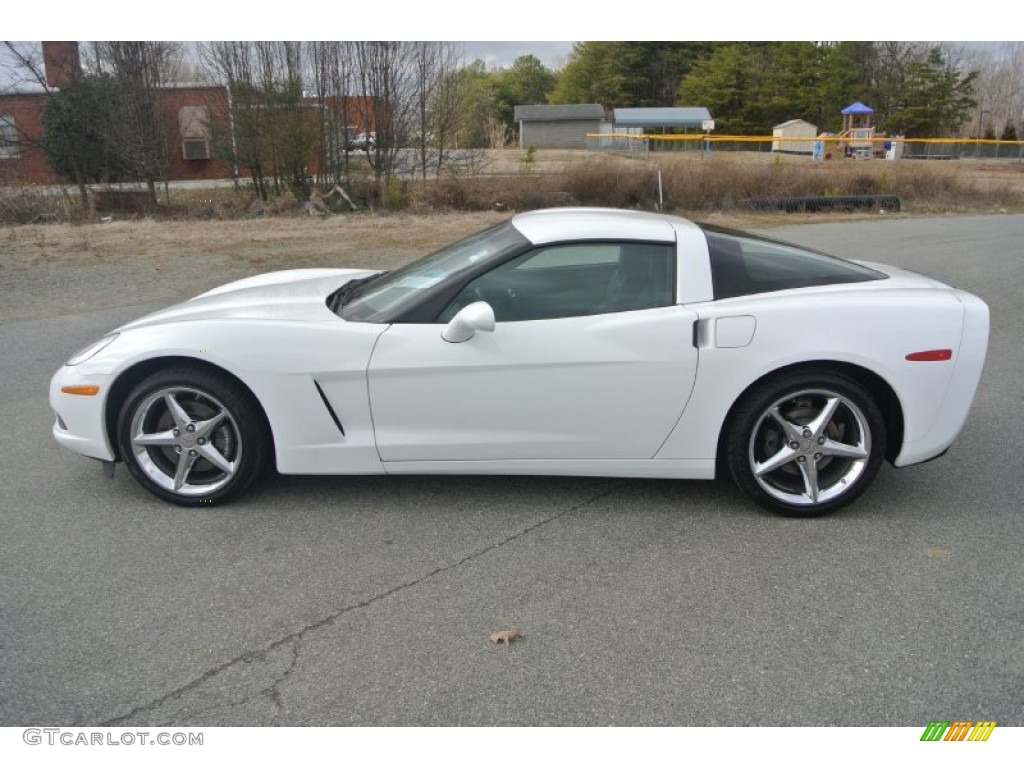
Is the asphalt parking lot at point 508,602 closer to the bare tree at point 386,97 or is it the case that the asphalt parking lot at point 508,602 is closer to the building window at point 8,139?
the bare tree at point 386,97

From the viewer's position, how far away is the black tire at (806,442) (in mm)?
3648

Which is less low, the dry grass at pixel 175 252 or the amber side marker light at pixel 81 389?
the amber side marker light at pixel 81 389

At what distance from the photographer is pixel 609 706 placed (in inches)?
99.1

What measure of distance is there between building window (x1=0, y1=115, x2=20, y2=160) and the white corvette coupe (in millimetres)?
19073

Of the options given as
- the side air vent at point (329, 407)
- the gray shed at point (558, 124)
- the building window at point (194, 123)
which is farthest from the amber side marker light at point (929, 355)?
the gray shed at point (558, 124)

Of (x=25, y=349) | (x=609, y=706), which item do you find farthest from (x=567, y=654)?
(x=25, y=349)

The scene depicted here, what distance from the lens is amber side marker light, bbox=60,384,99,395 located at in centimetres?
381

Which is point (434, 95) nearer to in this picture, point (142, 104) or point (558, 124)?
point (142, 104)

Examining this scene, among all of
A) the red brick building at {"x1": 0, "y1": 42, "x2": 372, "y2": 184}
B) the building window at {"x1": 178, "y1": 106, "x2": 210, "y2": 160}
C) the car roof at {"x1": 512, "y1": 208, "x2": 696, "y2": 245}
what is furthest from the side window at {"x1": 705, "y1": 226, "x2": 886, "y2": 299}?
the building window at {"x1": 178, "y1": 106, "x2": 210, "y2": 160}

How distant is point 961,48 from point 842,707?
75.3 meters

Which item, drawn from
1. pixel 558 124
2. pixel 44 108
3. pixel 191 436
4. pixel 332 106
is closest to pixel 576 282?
pixel 191 436

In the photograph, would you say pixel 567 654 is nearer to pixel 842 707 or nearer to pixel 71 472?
pixel 842 707

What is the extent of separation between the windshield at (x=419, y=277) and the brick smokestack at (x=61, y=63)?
19.1m

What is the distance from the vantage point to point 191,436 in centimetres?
379
